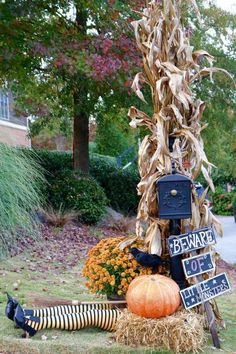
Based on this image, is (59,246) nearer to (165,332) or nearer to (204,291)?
(204,291)

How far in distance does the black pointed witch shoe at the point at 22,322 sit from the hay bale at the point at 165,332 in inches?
24.8

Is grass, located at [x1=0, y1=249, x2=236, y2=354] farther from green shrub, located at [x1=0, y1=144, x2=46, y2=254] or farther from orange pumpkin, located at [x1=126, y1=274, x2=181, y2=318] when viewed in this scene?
green shrub, located at [x1=0, y1=144, x2=46, y2=254]

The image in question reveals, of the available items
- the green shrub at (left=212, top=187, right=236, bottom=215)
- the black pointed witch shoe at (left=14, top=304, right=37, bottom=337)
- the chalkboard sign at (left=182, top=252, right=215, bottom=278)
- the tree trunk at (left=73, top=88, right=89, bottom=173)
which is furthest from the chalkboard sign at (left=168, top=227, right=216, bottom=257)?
the green shrub at (left=212, top=187, right=236, bottom=215)

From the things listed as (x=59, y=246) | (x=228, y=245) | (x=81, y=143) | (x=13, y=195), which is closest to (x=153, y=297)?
(x=13, y=195)

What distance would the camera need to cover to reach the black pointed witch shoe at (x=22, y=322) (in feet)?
11.9

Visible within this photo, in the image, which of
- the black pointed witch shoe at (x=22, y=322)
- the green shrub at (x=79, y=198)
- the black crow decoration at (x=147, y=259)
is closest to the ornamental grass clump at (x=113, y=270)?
Result: the black crow decoration at (x=147, y=259)

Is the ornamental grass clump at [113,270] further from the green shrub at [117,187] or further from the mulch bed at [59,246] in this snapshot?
the green shrub at [117,187]

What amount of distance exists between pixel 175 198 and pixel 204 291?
731 mm

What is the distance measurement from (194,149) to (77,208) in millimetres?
7205

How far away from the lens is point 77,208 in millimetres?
11039

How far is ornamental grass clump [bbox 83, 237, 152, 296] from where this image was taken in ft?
13.6

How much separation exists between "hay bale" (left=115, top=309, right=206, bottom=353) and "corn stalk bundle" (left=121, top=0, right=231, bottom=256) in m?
0.60

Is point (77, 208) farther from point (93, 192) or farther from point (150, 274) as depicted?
point (150, 274)

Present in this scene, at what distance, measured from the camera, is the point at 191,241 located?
385cm
